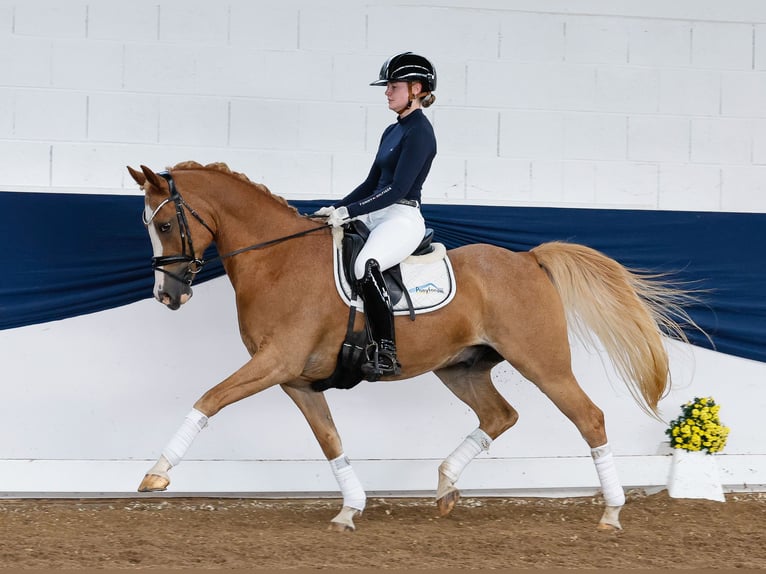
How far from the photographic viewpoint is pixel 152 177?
415 cm

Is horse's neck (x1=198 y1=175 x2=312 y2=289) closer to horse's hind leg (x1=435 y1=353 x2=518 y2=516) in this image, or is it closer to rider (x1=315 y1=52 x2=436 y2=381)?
rider (x1=315 y1=52 x2=436 y2=381)

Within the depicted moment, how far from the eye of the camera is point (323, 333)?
4344mm

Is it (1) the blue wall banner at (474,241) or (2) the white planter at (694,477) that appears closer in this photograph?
(1) the blue wall banner at (474,241)

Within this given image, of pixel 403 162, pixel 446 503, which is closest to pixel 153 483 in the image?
pixel 446 503

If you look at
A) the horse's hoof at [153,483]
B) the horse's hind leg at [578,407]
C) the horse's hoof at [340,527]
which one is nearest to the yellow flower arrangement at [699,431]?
the horse's hind leg at [578,407]

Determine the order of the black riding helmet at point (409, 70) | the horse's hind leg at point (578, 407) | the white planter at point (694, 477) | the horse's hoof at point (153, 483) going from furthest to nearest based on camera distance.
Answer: the white planter at point (694, 477) < the horse's hind leg at point (578, 407) < the black riding helmet at point (409, 70) < the horse's hoof at point (153, 483)

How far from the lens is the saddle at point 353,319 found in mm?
4375

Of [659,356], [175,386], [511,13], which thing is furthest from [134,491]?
[511,13]

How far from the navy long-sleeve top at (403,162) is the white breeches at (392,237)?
90 millimetres

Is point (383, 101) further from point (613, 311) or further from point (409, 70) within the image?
point (613, 311)

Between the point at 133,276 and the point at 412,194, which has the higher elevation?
the point at 412,194

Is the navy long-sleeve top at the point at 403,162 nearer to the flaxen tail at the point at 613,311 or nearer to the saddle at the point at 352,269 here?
the saddle at the point at 352,269

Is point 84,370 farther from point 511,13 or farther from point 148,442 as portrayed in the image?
point 511,13

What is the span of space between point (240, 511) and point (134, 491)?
65 centimetres
